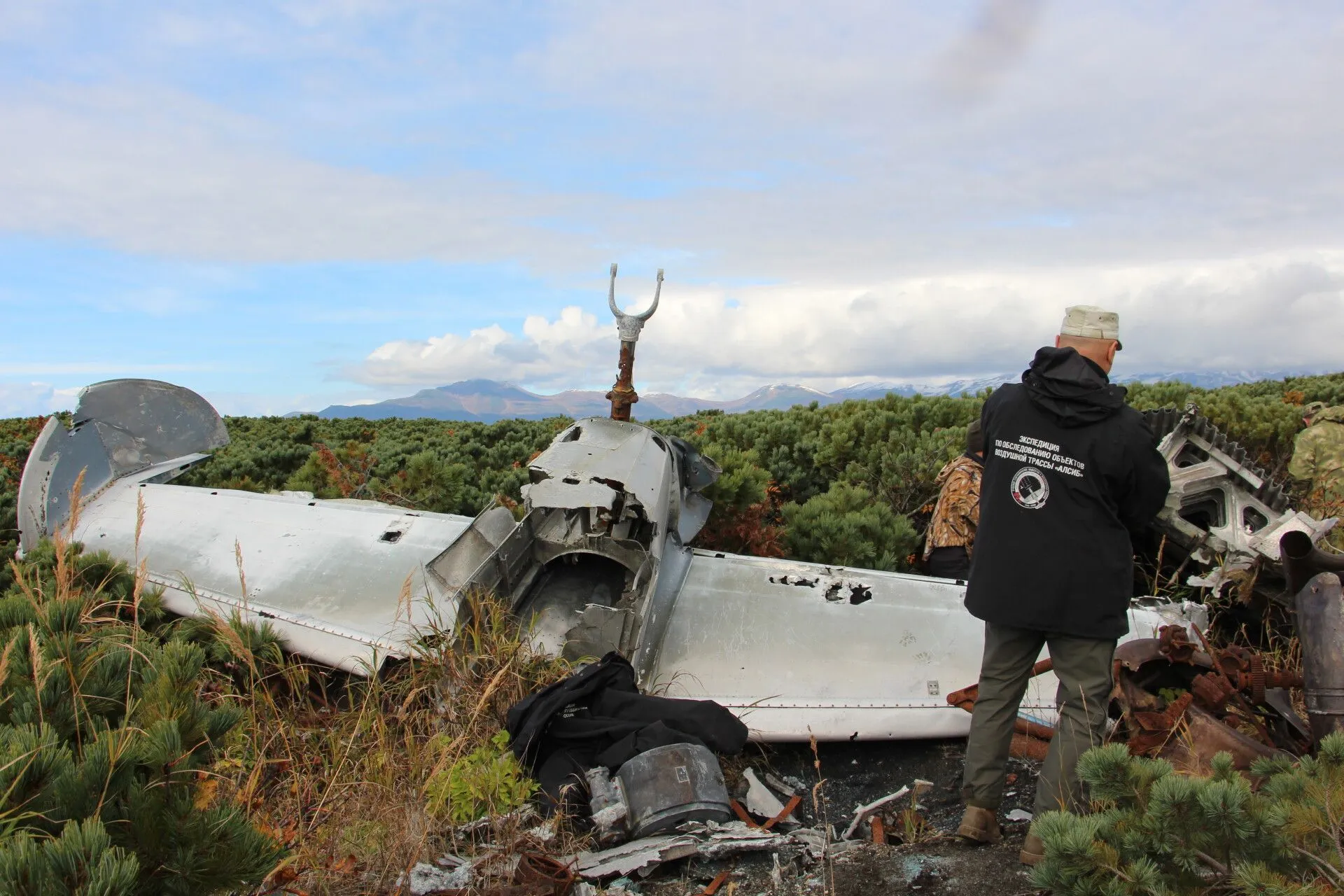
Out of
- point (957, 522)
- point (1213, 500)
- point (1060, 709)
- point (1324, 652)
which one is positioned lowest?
point (1060, 709)

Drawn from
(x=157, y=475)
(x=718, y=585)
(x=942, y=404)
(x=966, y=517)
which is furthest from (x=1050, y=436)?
(x=942, y=404)

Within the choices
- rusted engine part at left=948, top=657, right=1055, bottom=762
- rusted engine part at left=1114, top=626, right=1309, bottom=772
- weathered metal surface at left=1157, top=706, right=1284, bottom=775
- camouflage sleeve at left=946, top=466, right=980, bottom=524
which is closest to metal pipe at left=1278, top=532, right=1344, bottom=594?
rusted engine part at left=1114, top=626, right=1309, bottom=772

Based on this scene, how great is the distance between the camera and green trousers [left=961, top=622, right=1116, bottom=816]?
11.9 feet

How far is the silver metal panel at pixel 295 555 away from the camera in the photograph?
5410 millimetres

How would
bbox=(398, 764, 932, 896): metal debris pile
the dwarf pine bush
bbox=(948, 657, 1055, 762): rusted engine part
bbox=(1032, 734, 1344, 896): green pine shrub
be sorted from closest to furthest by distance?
the dwarf pine bush → bbox=(1032, 734, 1344, 896): green pine shrub → bbox=(398, 764, 932, 896): metal debris pile → bbox=(948, 657, 1055, 762): rusted engine part

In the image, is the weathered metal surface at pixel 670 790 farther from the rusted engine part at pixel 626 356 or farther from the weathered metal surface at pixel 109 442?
the weathered metal surface at pixel 109 442

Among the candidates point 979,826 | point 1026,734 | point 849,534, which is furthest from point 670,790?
point 849,534

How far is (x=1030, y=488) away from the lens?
377 cm

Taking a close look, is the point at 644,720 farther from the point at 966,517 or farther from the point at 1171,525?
the point at 1171,525

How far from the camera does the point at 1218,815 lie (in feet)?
7.45

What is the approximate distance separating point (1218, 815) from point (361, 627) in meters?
4.60

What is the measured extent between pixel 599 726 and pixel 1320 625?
3.06 m

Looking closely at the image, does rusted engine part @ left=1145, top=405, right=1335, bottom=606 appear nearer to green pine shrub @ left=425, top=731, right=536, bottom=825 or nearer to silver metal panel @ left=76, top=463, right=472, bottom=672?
green pine shrub @ left=425, top=731, right=536, bottom=825

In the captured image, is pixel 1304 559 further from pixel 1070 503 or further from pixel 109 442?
pixel 109 442
